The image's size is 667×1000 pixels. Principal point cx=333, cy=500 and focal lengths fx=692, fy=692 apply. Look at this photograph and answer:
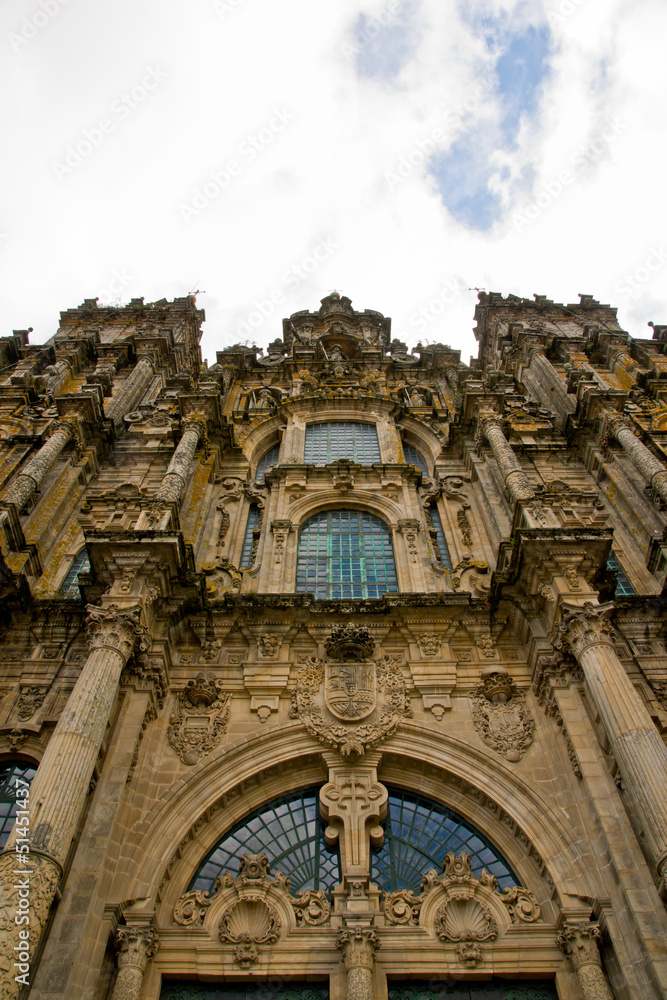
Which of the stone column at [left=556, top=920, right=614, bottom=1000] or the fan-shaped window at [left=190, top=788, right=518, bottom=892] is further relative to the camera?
the fan-shaped window at [left=190, top=788, right=518, bottom=892]

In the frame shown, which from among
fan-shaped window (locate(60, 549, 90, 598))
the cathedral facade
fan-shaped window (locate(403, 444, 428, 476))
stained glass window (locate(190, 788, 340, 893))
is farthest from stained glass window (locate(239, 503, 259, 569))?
stained glass window (locate(190, 788, 340, 893))

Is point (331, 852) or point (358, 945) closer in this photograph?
point (358, 945)

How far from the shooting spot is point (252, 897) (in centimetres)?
938

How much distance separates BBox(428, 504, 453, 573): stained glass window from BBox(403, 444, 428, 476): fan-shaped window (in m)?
2.47

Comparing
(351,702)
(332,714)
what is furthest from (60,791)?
(351,702)

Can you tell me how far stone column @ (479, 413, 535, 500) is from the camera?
14.7 m

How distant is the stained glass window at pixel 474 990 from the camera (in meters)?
8.52

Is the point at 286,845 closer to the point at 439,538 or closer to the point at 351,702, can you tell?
the point at 351,702

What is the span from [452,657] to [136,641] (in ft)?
17.9

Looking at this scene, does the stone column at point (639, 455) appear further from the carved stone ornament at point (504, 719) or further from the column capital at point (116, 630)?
the column capital at point (116, 630)

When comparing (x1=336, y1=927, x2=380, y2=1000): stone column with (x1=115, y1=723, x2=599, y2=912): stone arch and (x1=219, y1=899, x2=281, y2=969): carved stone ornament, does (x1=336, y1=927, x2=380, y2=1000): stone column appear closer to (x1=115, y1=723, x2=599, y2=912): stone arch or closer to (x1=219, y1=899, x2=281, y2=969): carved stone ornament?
(x1=219, y1=899, x2=281, y2=969): carved stone ornament

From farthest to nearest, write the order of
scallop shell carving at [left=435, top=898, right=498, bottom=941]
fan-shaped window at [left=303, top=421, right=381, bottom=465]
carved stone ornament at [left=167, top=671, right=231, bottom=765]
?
fan-shaped window at [left=303, top=421, right=381, bottom=465]
carved stone ornament at [left=167, top=671, right=231, bottom=765]
scallop shell carving at [left=435, top=898, right=498, bottom=941]

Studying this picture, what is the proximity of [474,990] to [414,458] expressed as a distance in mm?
14348

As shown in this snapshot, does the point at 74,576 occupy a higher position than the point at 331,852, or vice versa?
the point at 74,576
